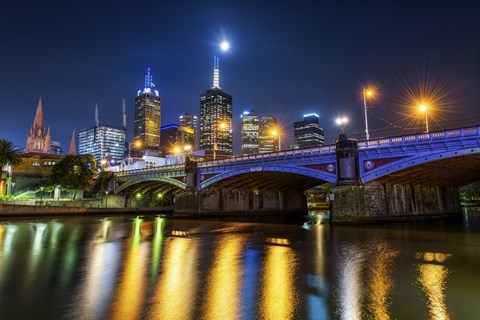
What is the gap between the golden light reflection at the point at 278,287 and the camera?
781cm

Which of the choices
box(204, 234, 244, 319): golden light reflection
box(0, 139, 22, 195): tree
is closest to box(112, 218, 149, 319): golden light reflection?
box(204, 234, 244, 319): golden light reflection

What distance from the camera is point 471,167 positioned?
39.2m

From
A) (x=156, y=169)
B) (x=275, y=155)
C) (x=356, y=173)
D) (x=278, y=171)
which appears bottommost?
(x=356, y=173)

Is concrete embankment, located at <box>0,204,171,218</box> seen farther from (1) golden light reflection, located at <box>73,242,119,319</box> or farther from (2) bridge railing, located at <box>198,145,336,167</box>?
(1) golden light reflection, located at <box>73,242,119,319</box>

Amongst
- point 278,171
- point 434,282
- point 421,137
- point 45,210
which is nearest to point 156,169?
point 45,210

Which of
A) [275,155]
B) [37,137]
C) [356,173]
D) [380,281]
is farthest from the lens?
[37,137]

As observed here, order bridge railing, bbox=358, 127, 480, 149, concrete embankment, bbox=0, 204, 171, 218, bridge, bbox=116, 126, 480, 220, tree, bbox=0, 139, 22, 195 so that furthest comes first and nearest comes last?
tree, bbox=0, 139, 22, 195 < concrete embankment, bbox=0, 204, 171, 218 < bridge, bbox=116, 126, 480, 220 < bridge railing, bbox=358, 127, 480, 149

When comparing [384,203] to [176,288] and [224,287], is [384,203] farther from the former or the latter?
[176,288]

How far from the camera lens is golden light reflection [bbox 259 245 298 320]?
7.81 m

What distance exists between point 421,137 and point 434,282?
24957mm

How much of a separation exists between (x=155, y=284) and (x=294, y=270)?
5.30 meters

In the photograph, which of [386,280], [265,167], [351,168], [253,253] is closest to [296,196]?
[265,167]

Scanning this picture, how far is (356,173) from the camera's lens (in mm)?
36250

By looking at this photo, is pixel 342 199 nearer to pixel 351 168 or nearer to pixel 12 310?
pixel 351 168
